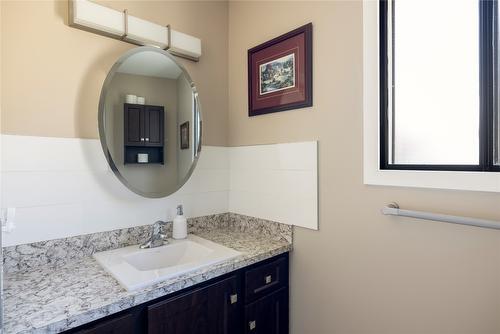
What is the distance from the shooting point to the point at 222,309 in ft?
3.93

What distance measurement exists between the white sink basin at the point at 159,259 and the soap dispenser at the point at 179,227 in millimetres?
36

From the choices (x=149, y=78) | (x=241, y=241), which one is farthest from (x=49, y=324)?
(x=149, y=78)

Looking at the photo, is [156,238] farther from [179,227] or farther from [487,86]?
[487,86]

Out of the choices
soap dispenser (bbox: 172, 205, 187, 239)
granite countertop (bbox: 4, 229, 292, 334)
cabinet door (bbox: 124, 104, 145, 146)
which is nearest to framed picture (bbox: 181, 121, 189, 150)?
cabinet door (bbox: 124, 104, 145, 146)

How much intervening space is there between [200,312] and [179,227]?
0.54m

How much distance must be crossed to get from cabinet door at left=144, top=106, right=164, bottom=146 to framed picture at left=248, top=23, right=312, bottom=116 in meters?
0.54

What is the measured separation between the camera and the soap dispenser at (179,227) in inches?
61.4

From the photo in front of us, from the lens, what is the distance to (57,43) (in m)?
1.24

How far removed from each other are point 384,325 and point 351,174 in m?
0.66

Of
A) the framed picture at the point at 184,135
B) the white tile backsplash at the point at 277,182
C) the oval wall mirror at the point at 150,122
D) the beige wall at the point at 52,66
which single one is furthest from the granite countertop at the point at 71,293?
the framed picture at the point at 184,135

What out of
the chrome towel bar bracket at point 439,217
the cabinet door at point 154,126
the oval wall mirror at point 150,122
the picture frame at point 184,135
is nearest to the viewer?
the chrome towel bar bracket at point 439,217

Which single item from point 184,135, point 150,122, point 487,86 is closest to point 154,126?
point 150,122

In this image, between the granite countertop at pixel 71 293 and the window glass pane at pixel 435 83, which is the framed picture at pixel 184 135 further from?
the window glass pane at pixel 435 83

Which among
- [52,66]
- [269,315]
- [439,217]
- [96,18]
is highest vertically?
[96,18]
